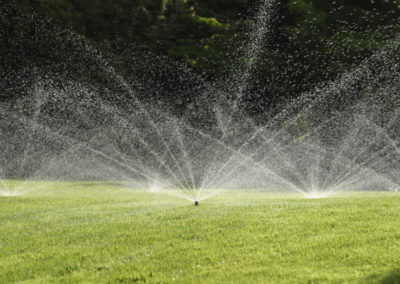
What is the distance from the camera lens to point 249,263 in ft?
15.3

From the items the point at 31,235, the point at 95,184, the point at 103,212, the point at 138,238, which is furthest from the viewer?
the point at 95,184

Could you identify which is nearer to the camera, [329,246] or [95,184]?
[329,246]

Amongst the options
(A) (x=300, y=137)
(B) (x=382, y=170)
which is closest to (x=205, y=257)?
(A) (x=300, y=137)

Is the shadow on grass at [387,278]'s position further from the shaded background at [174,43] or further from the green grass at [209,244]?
the shaded background at [174,43]

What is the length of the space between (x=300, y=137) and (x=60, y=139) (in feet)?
40.8

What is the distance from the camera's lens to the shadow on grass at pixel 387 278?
4.02m

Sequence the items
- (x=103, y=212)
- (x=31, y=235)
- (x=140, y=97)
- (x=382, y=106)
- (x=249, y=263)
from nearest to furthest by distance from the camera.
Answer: (x=249, y=263), (x=31, y=235), (x=103, y=212), (x=382, y=106), (x=140, y=97)

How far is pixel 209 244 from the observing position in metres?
5.36

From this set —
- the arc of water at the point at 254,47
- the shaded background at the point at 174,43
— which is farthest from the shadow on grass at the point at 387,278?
the arc of water at the point at 254,47

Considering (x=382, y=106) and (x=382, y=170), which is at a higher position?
(x=382, y=106)

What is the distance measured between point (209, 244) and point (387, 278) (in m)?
2.25

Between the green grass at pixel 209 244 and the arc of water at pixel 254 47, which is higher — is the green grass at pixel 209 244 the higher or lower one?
the lower one

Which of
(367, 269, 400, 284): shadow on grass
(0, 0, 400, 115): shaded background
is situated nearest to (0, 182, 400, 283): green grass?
(367, 269, 400, 284): shadow on grass

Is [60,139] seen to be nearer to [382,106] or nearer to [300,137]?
[300,137]
